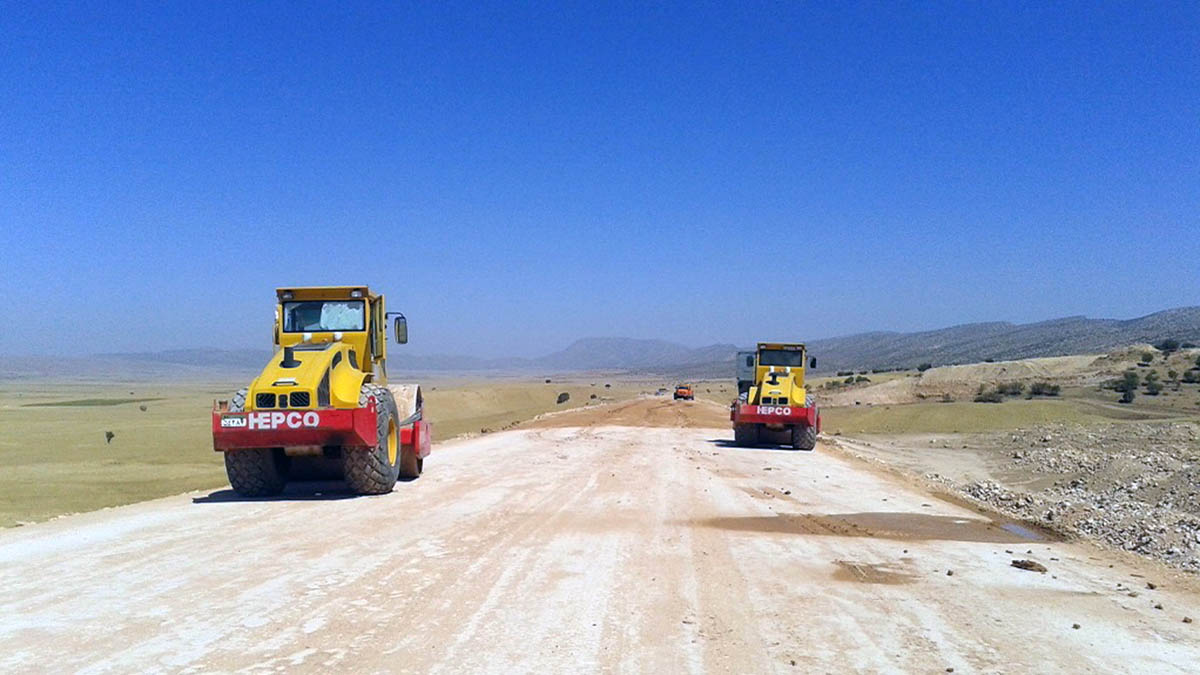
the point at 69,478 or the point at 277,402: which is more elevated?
the point at 277,402

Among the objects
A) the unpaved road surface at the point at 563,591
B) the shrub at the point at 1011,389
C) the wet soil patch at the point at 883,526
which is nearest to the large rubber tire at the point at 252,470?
the unpaved road surface at the point at 563,591

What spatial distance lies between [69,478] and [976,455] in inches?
989

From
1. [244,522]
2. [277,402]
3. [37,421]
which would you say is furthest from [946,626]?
[37,421]

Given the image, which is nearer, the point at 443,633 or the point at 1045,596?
the point at 443,633

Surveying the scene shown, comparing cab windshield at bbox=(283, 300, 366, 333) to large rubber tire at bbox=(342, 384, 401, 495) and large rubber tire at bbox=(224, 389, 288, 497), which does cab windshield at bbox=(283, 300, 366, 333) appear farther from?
large rubber tire at bbox=(224, 389, 288, 497)

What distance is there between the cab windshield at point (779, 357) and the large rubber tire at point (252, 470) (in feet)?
62.1

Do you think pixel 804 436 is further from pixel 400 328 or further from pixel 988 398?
pixel 988 398

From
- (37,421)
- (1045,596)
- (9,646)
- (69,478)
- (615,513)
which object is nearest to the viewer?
(9,646)

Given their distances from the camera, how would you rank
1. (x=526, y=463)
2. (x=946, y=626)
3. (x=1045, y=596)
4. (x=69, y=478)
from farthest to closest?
1. (x=69, y=478)
2. (x=526, y=463)
3. (x=1045, y=596)
4. (x=946, y=626)

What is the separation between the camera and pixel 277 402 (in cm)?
1344

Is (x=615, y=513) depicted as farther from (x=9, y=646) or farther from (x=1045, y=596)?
(x=9, y=646)

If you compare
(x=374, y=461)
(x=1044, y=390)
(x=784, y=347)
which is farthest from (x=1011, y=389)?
(x=374, y=461)

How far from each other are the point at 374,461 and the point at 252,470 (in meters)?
1.85

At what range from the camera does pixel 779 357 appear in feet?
99.5
